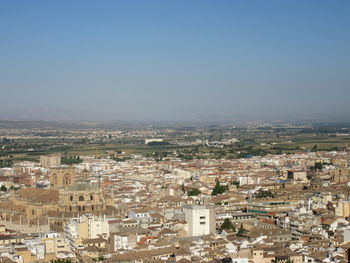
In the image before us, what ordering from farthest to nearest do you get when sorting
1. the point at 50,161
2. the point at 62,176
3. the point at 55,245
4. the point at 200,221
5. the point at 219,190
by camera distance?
the point at 50,161
the point at 219,190
the point at 62,176
the point at 200,221
the point at 55,245

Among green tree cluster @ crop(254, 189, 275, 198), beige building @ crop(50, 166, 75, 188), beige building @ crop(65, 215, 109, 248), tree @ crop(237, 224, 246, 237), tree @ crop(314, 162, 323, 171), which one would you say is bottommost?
tree @ crop(314, 162, 323, 171)

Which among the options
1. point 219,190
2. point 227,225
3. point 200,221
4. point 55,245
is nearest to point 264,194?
point 219,190

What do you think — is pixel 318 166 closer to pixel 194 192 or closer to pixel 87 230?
pixel 194 192

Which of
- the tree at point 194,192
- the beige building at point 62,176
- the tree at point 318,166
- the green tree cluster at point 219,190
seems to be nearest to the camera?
the beige building at point 62,176

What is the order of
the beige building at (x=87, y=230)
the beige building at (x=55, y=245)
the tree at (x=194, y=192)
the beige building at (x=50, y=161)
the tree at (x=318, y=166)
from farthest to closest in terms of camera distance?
the beige building at (x=50, y=161)
the tree at (x=318, y=166)
the tree at (x=194, y=192)
the beige building at (x=87, y=230)
the beige building at (x=55, y=245)

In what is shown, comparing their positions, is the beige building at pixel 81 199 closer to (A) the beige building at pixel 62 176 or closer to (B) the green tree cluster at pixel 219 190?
(A) the beige building at pixel 62 176

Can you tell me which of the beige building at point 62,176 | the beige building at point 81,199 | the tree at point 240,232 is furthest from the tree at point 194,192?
the tree at point 240,232

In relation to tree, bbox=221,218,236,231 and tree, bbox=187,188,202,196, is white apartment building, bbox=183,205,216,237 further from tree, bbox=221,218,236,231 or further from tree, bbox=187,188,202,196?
tree, bbox=187,188,202,196

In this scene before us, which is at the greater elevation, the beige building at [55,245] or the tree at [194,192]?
the beige building at [55,245]

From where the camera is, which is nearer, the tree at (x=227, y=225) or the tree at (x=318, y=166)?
the tree at (x=227, y=225)

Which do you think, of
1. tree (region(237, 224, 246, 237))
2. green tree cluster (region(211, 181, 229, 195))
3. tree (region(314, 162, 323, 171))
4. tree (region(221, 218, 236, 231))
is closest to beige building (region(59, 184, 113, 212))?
tree (region(221, 218, 236, 231))

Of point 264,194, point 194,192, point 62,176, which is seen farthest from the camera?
point 194,192

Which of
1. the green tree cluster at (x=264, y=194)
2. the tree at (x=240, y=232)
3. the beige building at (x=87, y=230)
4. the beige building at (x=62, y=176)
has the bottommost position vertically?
the green tree cluster at (x=264, y=194)
